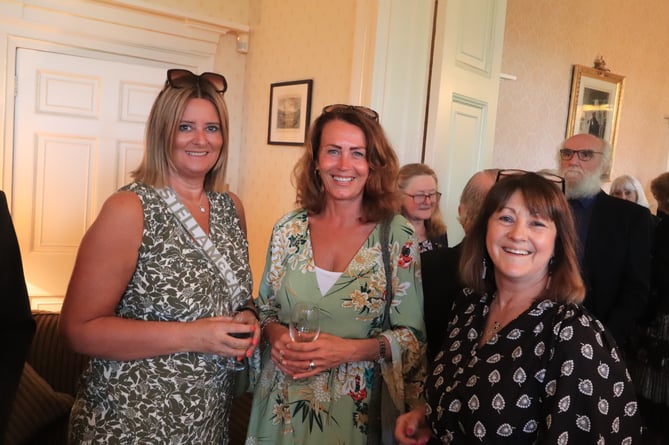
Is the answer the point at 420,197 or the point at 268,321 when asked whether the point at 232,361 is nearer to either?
the point at 268,321

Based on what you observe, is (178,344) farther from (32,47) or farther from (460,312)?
(32,47)

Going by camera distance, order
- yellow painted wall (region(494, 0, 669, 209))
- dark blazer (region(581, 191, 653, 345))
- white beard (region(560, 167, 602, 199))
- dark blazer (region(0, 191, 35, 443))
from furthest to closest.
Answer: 1. yellow painted wall (region(494, 0, 669, 209))
2. white beard (region(560, 167, 602, 199))
3. dark blazer (region(581, 191, 653, 345))
4. dark blazer (region(0, 191, 35, 443))

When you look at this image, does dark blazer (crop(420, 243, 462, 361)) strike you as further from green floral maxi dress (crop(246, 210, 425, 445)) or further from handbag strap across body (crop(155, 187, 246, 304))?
handbag strap across body (crop(155, 187, 246, 304))

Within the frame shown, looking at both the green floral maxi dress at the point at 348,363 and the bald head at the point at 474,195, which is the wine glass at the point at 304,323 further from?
the bald head at the point at 474,195

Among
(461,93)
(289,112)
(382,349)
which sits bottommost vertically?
(382,349)

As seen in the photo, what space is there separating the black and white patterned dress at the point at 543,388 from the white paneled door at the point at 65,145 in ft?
11.6

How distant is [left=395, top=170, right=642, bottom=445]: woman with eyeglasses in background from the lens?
120 cm

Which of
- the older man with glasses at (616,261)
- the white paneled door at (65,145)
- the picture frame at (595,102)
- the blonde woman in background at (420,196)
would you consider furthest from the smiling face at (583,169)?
the white paneled door at (65,145)

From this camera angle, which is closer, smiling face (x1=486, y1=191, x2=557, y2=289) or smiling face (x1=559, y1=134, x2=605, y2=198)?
smiling face (x1=486, y1=191, x2=557, y2=289)

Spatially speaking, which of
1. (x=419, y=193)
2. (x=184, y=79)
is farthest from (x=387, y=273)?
(x=419, y=193)

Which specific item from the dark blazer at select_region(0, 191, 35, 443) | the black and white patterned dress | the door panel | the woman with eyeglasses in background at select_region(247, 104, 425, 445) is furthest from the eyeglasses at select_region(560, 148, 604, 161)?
the dark blazer at select_region(0, 191, 35, 443)

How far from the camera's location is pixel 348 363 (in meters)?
1.65

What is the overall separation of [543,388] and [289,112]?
3240mm

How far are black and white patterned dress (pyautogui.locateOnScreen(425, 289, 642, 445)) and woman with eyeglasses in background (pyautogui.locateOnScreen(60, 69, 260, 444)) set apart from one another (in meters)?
0.60
